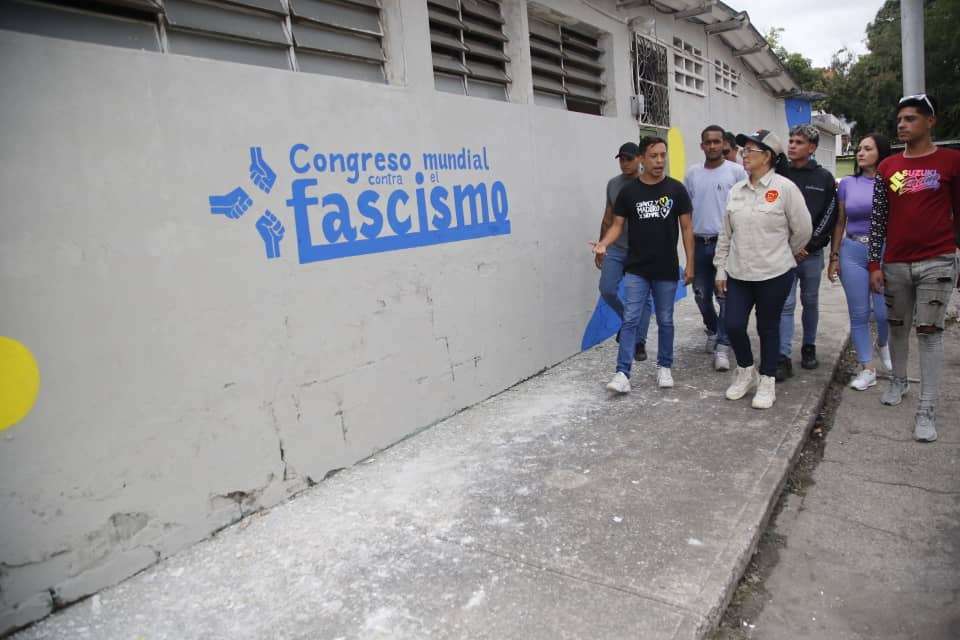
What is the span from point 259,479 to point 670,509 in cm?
195

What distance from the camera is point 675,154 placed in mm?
8000

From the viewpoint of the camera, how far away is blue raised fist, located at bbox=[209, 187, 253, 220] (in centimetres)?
293

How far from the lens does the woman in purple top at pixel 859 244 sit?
14.4ft

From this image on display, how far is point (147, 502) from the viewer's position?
8.95 feet

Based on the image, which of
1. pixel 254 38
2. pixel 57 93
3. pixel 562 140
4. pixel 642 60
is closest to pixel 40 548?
pixel 57 93

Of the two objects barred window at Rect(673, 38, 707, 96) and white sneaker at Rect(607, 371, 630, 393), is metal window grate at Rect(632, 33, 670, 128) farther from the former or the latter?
white sneaker at Rect(607, 371, 630, 393)

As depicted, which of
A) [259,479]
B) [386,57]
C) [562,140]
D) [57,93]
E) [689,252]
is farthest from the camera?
[562,140]

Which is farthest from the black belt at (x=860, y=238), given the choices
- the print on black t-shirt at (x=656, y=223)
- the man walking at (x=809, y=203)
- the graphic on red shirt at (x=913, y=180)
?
the print on black t-shirt at (x=656, y=223)

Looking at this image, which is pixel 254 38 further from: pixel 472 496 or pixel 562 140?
pixel 562 140

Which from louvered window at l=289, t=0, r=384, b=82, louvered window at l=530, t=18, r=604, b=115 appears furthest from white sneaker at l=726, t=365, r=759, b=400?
louvered window at l=289, t=0, r=384, b=82

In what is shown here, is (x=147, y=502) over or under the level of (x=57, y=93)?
under

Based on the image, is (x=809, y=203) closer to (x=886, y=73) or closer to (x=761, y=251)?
(x=761, y=251)

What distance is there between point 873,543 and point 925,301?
1577 mm

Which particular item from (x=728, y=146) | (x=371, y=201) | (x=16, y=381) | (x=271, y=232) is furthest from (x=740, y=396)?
(x=16, y=381)
